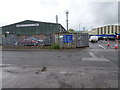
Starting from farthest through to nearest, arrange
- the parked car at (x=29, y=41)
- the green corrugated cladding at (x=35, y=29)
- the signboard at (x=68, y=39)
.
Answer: the green corrugated cladding at (x=35, y=29) < the parked car at (x=29, y=41) < the signboard at (x=68, y=39)

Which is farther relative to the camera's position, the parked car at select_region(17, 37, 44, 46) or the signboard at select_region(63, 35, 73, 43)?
the parked car at select_region(17, 37, 44, 46)

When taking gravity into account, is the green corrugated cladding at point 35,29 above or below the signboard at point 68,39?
above

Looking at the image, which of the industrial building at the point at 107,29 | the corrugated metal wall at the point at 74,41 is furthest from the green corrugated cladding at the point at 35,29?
the industrial building at the point at 107,29

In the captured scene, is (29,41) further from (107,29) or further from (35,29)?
(107,29)

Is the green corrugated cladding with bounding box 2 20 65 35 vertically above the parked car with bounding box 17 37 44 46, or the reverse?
the green corrugated cladding with bounding box 2 20 65 35

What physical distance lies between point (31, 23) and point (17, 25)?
4776 mm

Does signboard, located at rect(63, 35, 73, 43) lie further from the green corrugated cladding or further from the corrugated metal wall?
the green corrugated cladding

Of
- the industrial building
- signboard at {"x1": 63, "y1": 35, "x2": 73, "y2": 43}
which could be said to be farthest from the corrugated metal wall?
the industrial building

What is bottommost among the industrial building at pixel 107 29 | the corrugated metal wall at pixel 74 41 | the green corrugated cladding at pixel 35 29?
the corrugated metal wall at pixel 74 41

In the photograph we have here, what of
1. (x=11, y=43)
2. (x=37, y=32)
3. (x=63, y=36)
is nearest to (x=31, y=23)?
(x=37, y=32)

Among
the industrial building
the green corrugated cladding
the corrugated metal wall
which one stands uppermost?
the industrial building

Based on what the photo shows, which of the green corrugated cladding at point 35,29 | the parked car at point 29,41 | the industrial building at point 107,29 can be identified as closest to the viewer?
the parked car at point 29,41

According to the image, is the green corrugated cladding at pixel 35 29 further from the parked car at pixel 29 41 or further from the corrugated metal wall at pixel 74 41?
the corrugated metal wall at pixel 74 41

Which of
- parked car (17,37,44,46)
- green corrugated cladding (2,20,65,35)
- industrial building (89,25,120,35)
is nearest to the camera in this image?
parked car (17,37,44,46)
